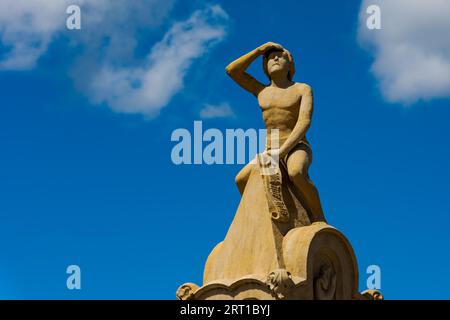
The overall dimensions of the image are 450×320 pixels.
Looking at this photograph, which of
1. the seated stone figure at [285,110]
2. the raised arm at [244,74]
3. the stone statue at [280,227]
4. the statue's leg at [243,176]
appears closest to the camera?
the stone statue at [280,227]

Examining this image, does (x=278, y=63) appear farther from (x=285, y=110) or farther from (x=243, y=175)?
(x=243, y=175)

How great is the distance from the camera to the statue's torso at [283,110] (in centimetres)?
1596

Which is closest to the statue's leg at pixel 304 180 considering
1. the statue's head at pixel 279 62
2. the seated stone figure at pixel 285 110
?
the seated stone figure at pixel 285 110

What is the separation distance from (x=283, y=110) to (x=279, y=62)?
898 mm

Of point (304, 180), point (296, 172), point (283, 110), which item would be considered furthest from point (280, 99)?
point (304, 180)

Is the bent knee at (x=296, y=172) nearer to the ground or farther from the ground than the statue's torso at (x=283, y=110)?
nearer to the ground

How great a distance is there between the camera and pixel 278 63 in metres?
16.2

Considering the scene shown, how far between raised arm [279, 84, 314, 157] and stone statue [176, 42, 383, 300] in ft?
0.06

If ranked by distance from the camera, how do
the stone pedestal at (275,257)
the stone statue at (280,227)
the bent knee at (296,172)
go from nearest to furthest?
the stone pedestal at (275,257) → the stone statue at (280,227) → the bent knee at (296,172)

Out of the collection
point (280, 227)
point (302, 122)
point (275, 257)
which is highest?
point (302, 122)

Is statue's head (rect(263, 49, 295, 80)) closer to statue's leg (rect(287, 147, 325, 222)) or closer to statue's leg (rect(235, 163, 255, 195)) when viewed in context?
statue's leg (rect(287, 147, 325, 222))

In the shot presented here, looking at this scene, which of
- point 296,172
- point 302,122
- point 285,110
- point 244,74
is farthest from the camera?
point 244,74

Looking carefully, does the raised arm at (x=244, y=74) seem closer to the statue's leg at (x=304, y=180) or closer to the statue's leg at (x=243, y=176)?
the statue's leg at (x=243, y=176)
